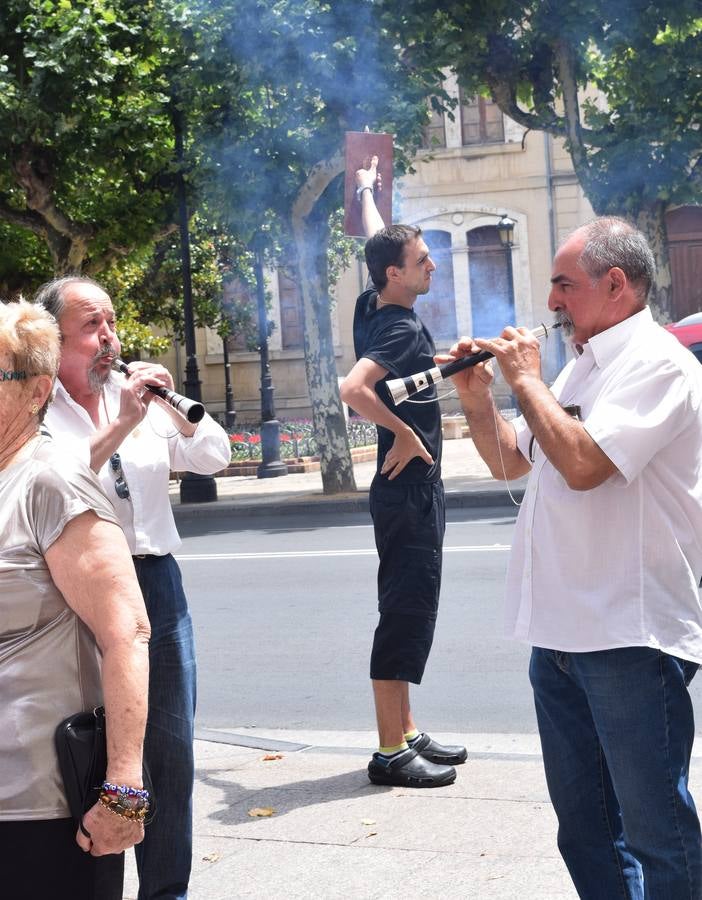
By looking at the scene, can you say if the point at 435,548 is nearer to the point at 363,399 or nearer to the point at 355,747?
the point at 363,399

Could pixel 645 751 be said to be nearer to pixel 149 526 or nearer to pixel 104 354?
pixel 149 526

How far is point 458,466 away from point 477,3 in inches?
288

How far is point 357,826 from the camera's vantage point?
15.5ft

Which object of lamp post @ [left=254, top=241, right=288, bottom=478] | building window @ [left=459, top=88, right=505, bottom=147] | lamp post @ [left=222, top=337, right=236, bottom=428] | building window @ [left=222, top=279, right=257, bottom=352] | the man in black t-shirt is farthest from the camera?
lamp post @ [left=222, top=337, right=236, bottom=428]

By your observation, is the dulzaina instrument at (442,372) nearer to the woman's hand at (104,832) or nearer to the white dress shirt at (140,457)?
the white dress shirt at (140,457)

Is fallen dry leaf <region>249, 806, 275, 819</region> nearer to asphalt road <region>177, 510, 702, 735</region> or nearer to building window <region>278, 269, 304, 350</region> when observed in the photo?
asphalt road <region>177, 510, 702, 735</region>

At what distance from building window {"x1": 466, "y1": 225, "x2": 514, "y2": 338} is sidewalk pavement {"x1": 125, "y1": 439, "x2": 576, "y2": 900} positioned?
2818cm

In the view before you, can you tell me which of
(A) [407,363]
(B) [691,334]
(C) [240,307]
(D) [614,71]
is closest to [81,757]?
(A) [407,363]

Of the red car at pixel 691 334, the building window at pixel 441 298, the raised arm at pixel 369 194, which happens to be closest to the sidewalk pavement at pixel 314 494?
the red car at pixel 691 334

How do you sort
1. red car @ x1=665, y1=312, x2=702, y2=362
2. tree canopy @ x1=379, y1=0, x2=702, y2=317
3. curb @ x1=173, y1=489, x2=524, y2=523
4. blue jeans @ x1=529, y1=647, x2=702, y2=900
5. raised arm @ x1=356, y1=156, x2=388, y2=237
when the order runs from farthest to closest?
curb @ x1=173, y1=489, x2=524, y2=523 → tree canopy @ x1=379, y1=0, x2=702, y2=317 → red car @ x1=665, y1=312, x2=702, y2=362 → raised arm @ x1=356, y1=156, x2=388, y2=237 → blue jeans @ x1=529, y1=647, x2=702, y2=900

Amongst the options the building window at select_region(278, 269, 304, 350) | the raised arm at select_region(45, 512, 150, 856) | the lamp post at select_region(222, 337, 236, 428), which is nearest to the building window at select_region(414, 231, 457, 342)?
the building window at select_region(278, 269, 304, 350)

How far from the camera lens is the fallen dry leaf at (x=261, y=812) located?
4977 mm

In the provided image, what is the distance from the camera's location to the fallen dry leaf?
196 inches

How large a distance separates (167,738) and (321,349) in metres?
15.1
